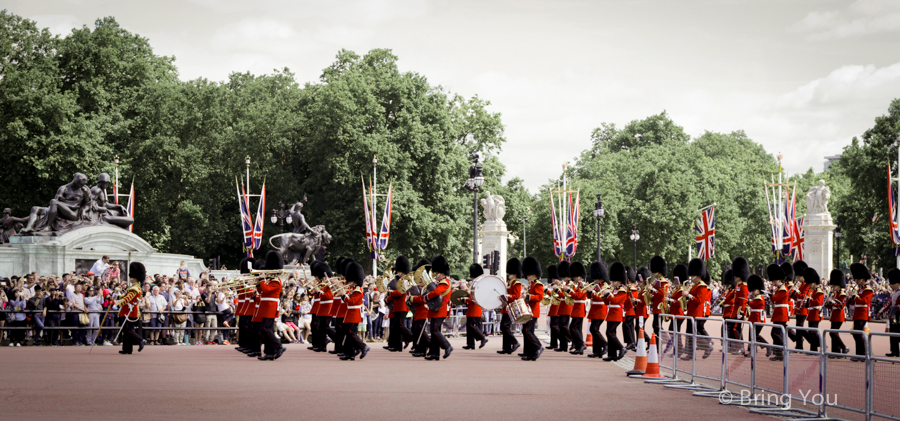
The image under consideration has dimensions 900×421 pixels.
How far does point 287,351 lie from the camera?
18953 millimetres

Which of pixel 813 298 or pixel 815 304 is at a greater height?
pixel 813 298

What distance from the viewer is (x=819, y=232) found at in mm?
41531

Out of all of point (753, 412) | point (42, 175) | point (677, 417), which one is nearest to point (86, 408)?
→ point (677, 417)

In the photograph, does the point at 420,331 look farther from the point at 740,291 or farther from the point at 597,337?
the point at 740,291

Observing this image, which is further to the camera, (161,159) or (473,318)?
(161,159)

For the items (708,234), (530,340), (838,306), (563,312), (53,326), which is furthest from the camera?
(708,234)

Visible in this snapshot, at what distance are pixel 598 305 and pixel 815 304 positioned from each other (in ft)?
13.8

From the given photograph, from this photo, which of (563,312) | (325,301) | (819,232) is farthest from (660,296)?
(819,232)

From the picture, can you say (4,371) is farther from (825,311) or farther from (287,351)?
(825,311)

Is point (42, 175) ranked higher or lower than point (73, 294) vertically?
higher

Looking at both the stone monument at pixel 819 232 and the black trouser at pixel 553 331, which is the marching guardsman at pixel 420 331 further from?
the stone monument at pixel 819 232

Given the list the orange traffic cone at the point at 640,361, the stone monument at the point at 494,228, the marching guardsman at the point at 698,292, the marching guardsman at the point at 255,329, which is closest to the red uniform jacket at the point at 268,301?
the marching guardsman at the point at 255,329

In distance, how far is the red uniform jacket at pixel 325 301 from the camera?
1761 cm

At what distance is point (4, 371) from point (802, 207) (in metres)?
59.2
